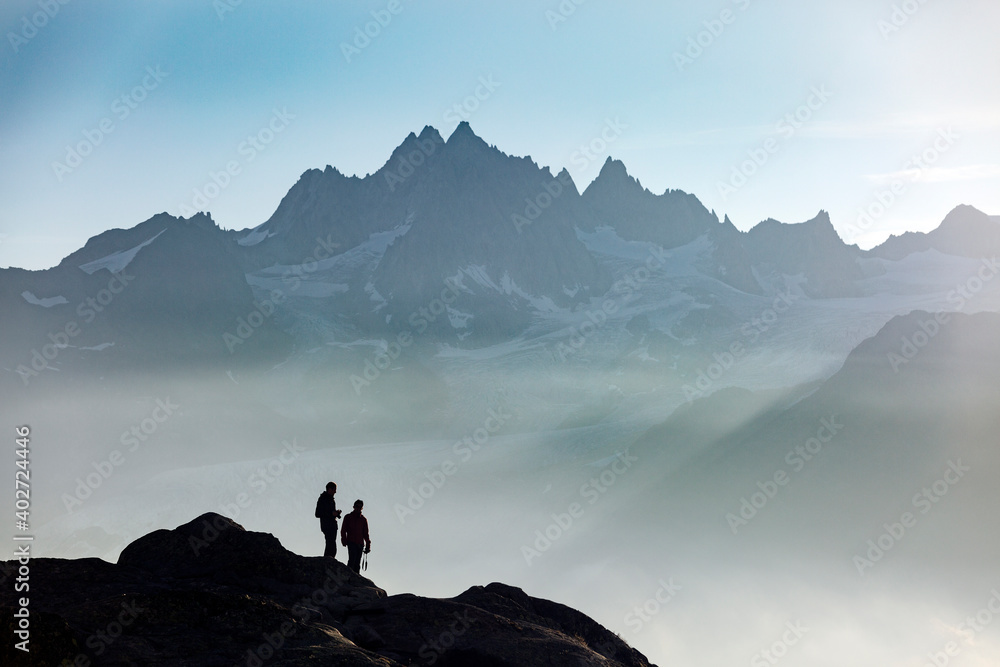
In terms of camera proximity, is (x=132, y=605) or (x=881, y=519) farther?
(x=881, y=519)

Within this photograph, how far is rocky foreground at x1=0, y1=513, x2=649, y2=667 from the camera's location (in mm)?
13625

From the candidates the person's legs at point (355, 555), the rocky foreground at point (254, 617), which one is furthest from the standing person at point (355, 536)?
the rocky foreground at point (254, 617)

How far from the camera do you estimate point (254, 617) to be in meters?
15.1

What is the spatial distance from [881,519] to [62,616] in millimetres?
192138

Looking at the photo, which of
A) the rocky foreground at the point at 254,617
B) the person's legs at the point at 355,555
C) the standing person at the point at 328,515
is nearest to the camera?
the rocky foreground at the point at 254,617

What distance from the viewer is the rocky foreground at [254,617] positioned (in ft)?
44.7

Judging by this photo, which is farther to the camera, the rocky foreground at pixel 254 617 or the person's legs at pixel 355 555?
the person's legs at pixel 355 555

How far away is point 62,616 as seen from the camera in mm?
13922

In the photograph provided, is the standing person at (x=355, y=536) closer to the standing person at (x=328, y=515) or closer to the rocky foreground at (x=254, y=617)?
the standing person at (x=328, y=515)

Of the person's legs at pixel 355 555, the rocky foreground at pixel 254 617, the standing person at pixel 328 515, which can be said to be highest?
the standing person at pixel 328 515

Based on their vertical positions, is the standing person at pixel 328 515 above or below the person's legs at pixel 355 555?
above

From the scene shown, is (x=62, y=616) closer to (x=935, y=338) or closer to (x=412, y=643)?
(x=412, y=643)

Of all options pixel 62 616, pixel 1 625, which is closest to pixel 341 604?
pixel 62 616

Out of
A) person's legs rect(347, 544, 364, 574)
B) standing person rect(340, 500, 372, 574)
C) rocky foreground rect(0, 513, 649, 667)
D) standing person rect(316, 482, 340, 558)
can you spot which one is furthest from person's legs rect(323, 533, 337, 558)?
rocky foreground rect(0, 513, 649, 667)
